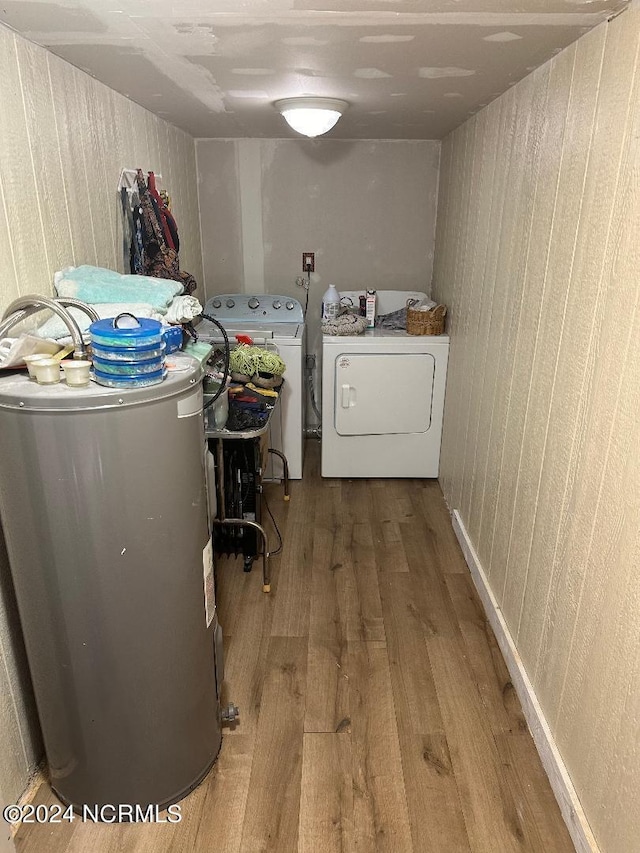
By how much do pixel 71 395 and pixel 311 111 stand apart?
171 centimetres

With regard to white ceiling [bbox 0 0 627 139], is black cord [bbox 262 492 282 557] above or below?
below

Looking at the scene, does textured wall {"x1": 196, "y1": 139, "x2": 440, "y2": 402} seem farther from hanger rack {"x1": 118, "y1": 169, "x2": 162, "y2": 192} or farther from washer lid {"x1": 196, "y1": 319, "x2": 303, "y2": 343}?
hanger rack {"x1": 118, "y1": 169, "x2": 162, "y2": 192}

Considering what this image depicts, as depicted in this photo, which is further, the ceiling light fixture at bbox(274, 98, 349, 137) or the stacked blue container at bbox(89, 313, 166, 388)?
the ceiling light fixture at bbox(274, 98, 349, 137)

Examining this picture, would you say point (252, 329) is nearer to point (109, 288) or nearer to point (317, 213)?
point (317, 213)

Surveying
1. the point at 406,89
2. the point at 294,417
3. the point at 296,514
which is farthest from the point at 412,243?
the point at 296,514

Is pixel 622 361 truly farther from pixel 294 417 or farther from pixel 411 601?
pixel 294 417

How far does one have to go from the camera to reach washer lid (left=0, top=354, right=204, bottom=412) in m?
1.16

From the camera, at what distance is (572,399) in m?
1.58

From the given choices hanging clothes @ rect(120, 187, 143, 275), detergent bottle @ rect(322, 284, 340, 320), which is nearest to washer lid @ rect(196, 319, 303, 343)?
detergent bottle @ rect(322, 284, 340, 320)

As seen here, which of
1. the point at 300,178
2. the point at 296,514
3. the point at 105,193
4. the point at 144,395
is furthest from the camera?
the point at 300,178

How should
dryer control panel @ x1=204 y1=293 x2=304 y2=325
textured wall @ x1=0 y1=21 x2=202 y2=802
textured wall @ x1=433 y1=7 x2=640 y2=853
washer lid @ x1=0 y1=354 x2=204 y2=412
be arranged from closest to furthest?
washer lid @ x1=0 y1=354 x2=204 y2=412 → textured wall @ x1=433 y1=7 x2=640 y2=853 → textured wall @ x1=0 y1=21 x2=202 y2=802 → dryer control panel @ x1=204 y1=293 x2=304 y2=325

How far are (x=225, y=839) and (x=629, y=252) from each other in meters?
1.71

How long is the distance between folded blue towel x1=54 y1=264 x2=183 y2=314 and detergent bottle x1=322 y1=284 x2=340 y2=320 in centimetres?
179

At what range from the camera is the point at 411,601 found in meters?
2.42
